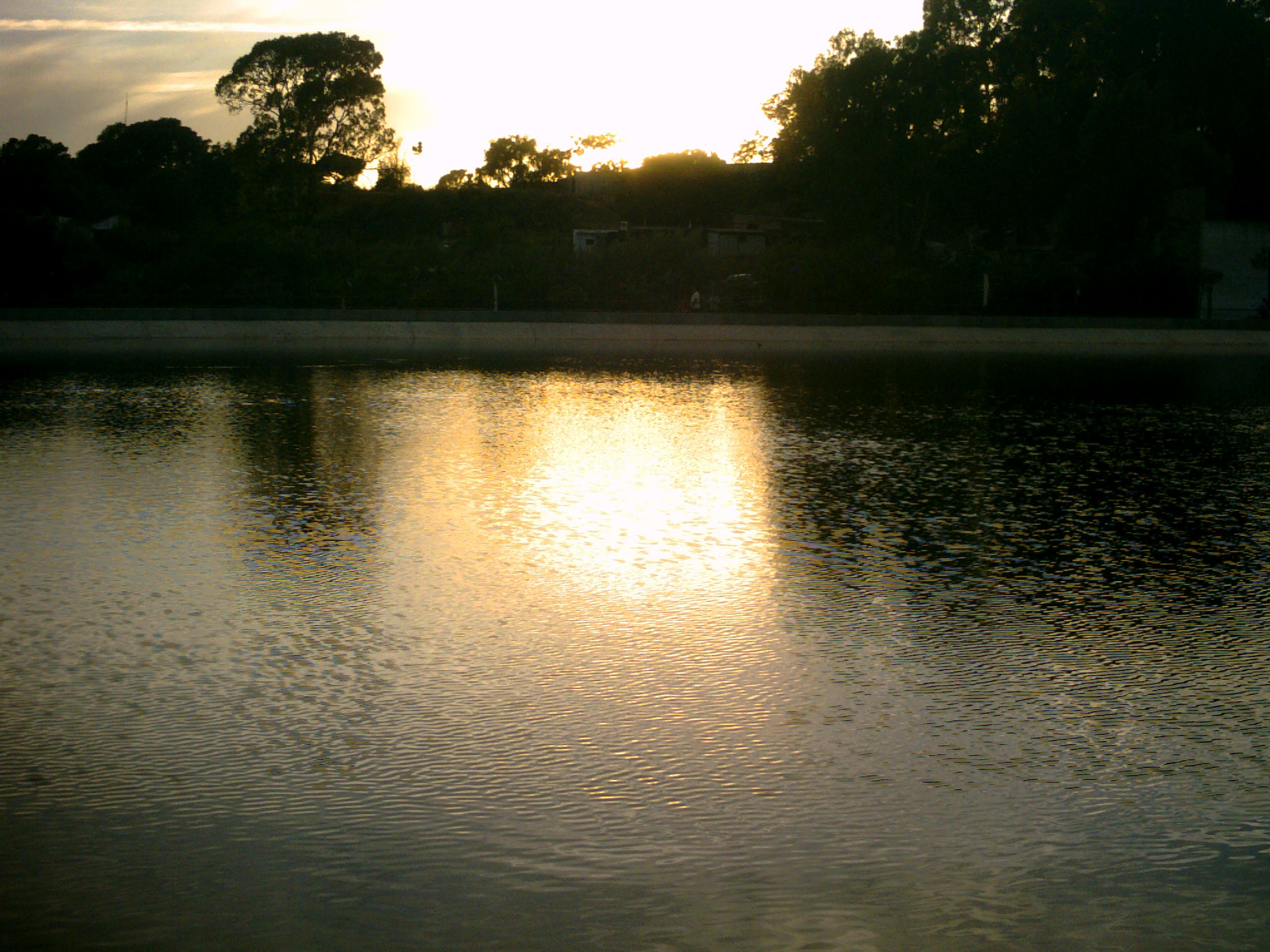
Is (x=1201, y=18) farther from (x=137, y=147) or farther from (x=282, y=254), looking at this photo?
(x=137, y=147)

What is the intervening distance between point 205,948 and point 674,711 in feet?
8.23

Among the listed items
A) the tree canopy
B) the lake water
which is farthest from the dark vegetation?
the lake water

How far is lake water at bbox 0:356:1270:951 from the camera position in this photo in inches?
160

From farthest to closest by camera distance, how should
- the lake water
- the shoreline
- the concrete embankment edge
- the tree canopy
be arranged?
Result: the tree canopy
the shoreline
the concrete embankment edge
the lake water

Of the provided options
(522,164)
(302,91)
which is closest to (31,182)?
(302,91)

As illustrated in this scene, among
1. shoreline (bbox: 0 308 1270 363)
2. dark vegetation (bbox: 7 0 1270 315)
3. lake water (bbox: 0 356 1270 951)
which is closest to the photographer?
lake water (bbox: 0 356 1270 951)

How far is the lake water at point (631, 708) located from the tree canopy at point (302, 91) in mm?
78360

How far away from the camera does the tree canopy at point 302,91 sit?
286 feet

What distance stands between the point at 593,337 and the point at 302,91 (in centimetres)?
4937

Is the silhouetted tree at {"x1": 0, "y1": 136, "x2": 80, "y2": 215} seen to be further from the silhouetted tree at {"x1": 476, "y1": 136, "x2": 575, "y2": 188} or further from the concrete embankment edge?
the silhouetted tree at {"x1": 476, "y1": 136, "x2": 575, "y2": 188}

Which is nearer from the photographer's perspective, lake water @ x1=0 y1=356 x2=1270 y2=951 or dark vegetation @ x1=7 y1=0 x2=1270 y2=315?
lake water @ x1=0 y1=356 x2=1270 y2=951

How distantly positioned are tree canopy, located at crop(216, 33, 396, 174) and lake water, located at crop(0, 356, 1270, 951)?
78.4 m

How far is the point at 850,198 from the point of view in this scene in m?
72.4

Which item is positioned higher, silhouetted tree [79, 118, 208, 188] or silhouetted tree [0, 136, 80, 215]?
silhouetted tree [79, 118, 208, 188]
